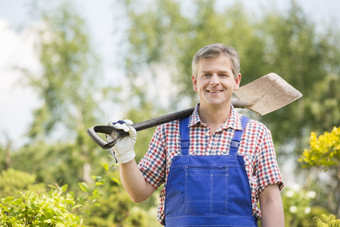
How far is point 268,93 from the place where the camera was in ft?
9.57

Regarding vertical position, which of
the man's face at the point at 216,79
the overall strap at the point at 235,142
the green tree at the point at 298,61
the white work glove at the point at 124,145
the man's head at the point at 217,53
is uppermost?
the man's head at the point at 217,53

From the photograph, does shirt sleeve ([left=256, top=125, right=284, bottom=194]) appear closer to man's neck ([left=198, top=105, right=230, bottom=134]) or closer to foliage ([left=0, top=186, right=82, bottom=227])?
man's neck ([left=198, top=105, right=230, bottom=134])

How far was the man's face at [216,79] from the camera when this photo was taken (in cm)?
219

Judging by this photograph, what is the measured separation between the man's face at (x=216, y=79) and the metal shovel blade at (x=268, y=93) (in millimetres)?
739

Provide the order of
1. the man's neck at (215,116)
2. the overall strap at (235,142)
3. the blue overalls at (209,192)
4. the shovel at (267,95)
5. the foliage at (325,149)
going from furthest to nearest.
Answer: the foliage at (325,149) → the shovel at (267,95) → the man's neck at (215,116) → the overall strap at (235,142) → the blue overalls at (209,192)

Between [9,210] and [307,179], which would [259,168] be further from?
[307,179]

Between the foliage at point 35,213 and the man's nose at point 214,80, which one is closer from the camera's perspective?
the man's nose at point 214,80

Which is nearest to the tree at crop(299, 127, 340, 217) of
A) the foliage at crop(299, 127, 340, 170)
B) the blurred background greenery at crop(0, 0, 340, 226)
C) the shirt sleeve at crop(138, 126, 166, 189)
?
the foliage at crop(299, 127, 340, 170)

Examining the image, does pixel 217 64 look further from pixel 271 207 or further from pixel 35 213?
pixel 35 213

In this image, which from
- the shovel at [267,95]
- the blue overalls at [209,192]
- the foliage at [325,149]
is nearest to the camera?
the blue overalls at [209,192]

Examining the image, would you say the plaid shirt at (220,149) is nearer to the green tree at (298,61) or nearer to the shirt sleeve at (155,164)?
the shirt sleeve at (155,164)

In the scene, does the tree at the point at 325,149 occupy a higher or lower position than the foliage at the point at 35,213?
lower

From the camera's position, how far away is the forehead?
2191 millimetres

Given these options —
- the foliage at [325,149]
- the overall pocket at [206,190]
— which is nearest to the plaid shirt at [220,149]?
the overall pocket at [206,190]
